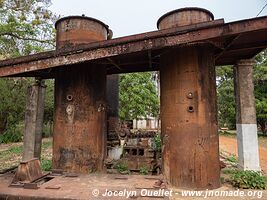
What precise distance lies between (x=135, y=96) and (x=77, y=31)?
1723 centimetres

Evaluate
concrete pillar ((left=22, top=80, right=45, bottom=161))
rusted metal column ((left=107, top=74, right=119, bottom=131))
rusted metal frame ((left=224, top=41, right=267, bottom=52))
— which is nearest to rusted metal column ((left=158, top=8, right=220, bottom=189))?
rusted metal frame ((left=224, top=41, right=267, bottom=52))

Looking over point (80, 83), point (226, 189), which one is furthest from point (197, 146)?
point (80, 83)

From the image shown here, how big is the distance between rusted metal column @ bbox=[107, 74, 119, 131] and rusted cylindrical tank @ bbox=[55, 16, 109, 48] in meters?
3.58

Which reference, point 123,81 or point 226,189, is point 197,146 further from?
point 123,81

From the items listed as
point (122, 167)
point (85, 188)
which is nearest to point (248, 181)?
point (122, 167)

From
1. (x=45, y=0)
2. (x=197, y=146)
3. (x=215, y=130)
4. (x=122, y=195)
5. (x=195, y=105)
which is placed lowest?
(x=122, y=195)

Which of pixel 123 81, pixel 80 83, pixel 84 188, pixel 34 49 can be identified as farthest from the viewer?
pixel 123 81

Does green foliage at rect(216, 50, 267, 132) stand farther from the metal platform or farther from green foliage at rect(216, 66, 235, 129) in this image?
the metal platform

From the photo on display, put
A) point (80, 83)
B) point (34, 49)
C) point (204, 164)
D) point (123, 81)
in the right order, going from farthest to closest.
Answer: point (123, 81)
point (34, 49)
point (80, 83)
point (204, 164)

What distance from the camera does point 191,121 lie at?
522cm

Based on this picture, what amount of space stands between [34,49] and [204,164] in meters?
14.5

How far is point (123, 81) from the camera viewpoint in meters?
24.0

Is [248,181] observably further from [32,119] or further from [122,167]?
[32,119]

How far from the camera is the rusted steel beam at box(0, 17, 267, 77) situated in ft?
15.1
